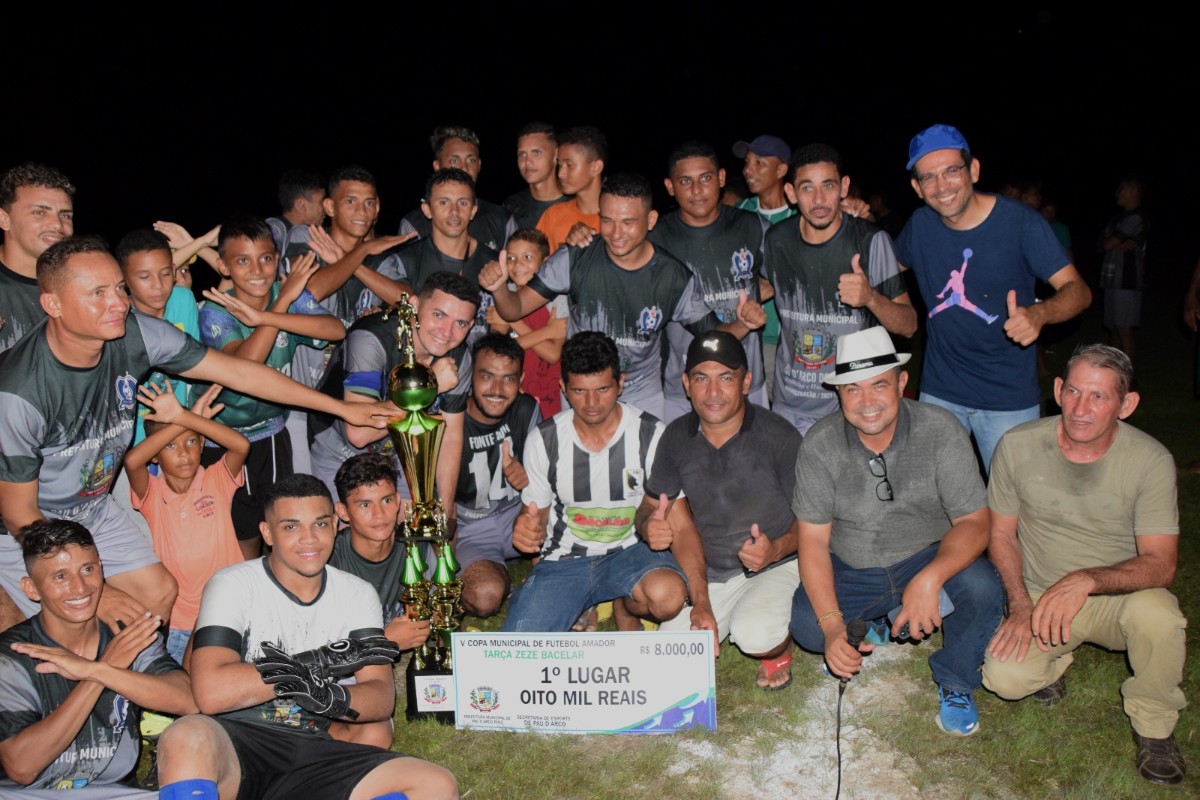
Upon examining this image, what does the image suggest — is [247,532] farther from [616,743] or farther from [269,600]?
[616,743]

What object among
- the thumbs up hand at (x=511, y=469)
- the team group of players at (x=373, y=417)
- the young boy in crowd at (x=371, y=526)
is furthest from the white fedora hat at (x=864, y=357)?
the young boy in crowd at (x=371, y=526)

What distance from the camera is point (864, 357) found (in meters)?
4.42

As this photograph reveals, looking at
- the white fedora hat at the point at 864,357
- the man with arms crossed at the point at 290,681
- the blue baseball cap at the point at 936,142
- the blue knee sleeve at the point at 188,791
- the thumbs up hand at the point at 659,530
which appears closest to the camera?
the blue knee sleeve at the point at 188,791

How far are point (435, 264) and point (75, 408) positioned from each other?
7.92ft

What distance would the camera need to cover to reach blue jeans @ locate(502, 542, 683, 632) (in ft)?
15.8

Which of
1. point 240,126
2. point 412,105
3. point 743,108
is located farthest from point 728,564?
point 743,108

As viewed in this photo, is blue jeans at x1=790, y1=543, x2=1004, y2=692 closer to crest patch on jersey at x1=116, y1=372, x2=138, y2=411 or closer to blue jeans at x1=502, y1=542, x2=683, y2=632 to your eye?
blue jeans at x1=502, y1=542, x2=683, y2=632

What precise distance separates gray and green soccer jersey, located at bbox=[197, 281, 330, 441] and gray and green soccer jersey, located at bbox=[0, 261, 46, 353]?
105 cm

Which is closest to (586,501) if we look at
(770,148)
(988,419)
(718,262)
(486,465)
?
(486,465)

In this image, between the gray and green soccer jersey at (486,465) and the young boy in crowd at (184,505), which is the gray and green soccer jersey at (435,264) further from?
the young boy in crowd at (184,505)

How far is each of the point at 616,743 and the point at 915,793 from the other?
1.20m

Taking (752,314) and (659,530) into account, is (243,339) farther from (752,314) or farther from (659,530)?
(752,314)

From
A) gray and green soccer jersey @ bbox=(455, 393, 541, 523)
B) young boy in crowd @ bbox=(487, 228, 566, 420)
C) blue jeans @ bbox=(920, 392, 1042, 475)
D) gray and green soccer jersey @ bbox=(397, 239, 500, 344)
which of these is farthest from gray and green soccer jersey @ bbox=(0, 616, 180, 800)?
blue jeans @ bbox=(920, 392, 1042, 475)

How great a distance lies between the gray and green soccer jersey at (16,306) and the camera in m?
4.48
